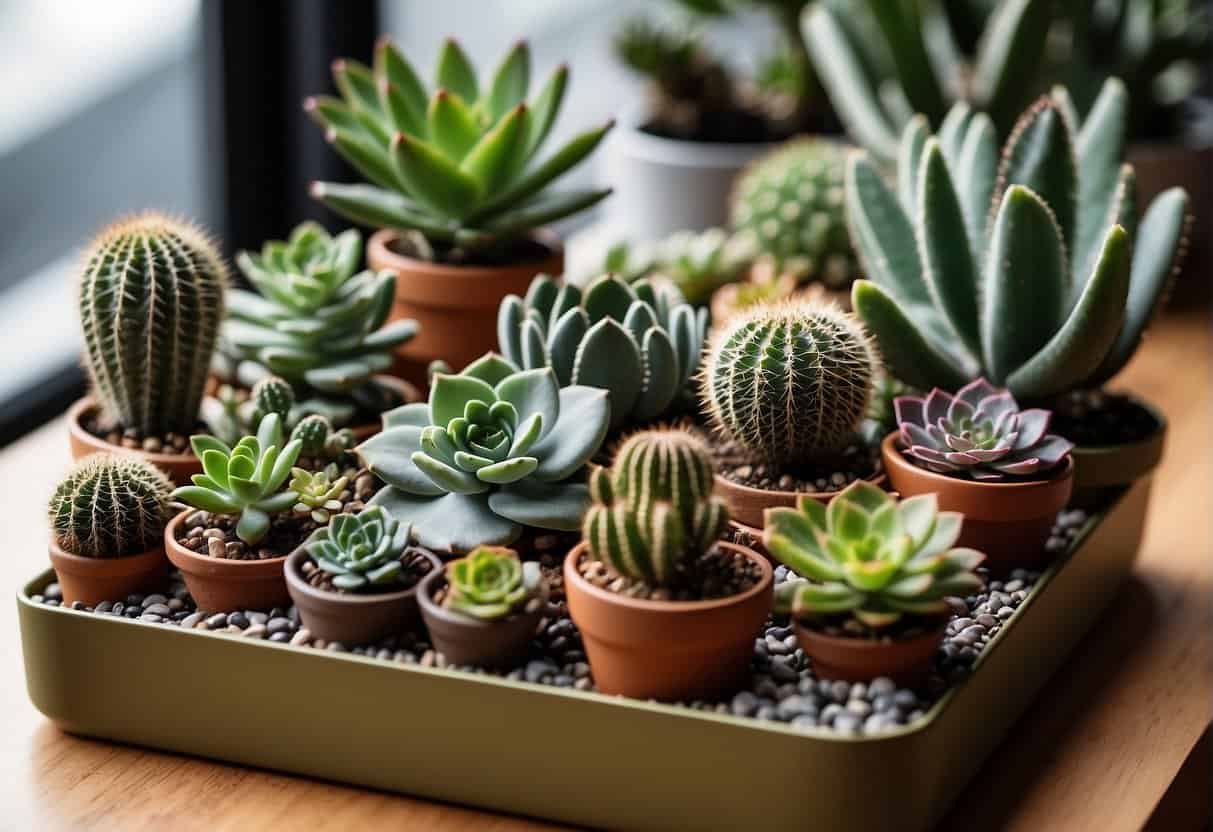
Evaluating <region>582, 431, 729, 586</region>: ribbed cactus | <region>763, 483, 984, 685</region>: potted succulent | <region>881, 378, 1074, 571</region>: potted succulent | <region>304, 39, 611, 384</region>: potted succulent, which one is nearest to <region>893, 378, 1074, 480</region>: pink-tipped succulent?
<region>881, 378, 1074, 571</region>: potted succulent

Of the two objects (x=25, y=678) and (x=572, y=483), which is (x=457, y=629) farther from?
(x=25, y=678)

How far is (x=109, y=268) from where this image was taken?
1263 mm

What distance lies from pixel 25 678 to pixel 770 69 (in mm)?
1325

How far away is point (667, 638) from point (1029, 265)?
0.46m

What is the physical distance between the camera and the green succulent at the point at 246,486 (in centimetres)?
111

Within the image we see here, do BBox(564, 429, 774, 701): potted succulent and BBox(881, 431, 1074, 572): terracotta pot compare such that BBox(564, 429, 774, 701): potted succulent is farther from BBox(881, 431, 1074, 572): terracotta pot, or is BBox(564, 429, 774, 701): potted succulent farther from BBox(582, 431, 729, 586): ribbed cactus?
BBox(881, 431, 1074, 572): terracotta pot

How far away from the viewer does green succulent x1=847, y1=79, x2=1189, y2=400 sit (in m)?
1.23

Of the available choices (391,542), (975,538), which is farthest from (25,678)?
(975,538)

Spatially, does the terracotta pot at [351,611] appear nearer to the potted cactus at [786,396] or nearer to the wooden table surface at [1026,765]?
the wooden table surface at [1026,765]

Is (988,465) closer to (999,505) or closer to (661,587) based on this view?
(999,505)

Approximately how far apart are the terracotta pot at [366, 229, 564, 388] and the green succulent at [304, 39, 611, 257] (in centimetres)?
3

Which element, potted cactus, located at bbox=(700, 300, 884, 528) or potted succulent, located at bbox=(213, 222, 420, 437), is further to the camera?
potted succulent, located at bbox=(213, 222, 420, 437)

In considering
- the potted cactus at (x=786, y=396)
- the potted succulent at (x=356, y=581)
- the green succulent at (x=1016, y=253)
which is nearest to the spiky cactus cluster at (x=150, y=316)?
the potted succulent at (x=356, y=581)

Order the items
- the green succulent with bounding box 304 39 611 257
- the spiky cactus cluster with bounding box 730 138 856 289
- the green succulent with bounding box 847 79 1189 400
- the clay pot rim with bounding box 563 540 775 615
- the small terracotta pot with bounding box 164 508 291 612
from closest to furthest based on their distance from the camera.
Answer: the clay pot rim with bounding box 563 540 775 615, the small terracotta pot with bounding box 164 508 291 612, the green succulent with bounding box 847 79 1189 400, the green succulent with bounding box 304 39 611 257, the spiky cactus cluster with bounding box 730 138 856 289
